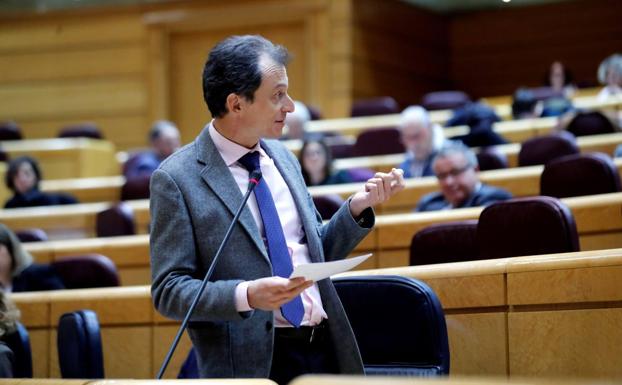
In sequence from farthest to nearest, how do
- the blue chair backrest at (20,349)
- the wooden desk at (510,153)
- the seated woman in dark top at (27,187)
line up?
the seated woman in dark top at (27,187), the wooden desk at (510,153), the blue chair backrest at (20,349)

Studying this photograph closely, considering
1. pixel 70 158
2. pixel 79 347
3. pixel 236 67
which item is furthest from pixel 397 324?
pixel 70 158

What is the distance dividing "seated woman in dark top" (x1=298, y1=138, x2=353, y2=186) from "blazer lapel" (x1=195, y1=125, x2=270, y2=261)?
2435mm

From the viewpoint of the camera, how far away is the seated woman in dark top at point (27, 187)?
462 cm

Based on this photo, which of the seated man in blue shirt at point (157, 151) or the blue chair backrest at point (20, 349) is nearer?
the blue chair backrest at point (20, 349)

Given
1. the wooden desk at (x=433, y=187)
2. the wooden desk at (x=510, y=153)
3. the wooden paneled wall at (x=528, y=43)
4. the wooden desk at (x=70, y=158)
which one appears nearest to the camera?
the wooden desk at (x=433, y=187)

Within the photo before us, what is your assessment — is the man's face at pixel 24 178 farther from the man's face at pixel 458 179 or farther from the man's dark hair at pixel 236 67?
the man's dark hair at pixel 236 67

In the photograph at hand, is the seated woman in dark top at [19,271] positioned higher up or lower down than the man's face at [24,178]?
lower down

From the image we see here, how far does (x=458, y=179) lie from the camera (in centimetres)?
312

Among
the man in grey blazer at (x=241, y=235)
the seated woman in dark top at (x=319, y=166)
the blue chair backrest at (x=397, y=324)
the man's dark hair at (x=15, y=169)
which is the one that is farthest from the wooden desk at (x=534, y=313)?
the man's dark hair at (x=15, y=169)

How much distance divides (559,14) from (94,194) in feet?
12.9

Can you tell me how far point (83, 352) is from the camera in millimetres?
2051

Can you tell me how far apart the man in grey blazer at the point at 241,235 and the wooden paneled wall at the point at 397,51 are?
16.9 ft

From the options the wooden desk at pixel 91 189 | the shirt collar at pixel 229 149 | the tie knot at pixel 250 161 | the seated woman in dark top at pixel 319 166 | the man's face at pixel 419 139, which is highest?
the shirt collar at pixel 229 149

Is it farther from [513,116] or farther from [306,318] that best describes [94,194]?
[306,318]
